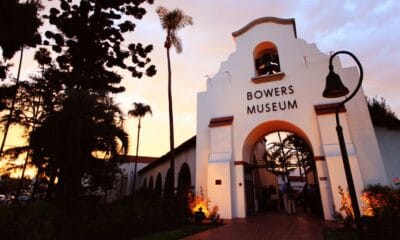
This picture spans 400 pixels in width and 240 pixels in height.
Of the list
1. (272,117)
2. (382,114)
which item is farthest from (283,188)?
(382,114)

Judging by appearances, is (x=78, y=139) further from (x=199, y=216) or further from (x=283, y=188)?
(x=283, y=188)

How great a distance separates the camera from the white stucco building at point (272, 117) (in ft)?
28.2

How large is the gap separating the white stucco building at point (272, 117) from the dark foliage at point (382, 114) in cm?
44

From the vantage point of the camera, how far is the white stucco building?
8586 mm

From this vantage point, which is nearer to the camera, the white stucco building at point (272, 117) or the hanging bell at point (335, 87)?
the hanging bell at point (335, 87)

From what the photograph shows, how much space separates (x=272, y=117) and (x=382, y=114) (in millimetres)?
5747

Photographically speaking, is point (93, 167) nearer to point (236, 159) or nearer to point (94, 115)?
point (94, 115)

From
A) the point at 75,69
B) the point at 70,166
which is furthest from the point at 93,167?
the point at 75,69

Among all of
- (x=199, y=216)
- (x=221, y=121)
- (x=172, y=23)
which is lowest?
(x=199, y=216)

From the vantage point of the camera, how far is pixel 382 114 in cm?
1116

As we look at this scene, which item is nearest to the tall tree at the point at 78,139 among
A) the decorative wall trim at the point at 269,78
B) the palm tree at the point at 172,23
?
the palm tree at the point at 172,23

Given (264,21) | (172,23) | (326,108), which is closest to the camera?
(326,108)

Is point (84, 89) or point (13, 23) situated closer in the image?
point (13, 23)

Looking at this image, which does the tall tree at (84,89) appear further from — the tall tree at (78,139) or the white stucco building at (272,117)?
the white stucco building at (272,117)
